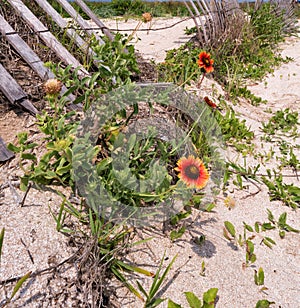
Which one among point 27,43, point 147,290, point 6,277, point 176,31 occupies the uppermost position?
point 27,43

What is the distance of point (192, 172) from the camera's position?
154 centimetres

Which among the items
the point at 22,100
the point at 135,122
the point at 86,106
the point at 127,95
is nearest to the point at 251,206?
the point at 135,122

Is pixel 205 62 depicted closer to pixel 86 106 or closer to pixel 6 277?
pixel 86 106

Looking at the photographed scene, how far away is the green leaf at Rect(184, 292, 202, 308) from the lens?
1.26 metres

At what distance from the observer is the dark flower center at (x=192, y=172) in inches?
60.1

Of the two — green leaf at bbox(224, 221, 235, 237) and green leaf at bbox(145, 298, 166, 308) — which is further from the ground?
green leaf at bbox(145, 298, 166, 308)

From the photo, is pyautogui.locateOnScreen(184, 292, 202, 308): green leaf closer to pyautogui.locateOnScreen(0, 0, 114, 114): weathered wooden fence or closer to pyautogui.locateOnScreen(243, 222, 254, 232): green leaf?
A: pyautogui.locateOnScreen(243, 222, 254, 232): green leaf

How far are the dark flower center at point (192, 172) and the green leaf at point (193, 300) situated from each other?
50 cm

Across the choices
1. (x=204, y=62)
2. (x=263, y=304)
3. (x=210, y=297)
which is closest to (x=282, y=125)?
(x=204, y=62)

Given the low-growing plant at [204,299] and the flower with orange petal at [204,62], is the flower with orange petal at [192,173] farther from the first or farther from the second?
the flower with orange petal at [204,62]

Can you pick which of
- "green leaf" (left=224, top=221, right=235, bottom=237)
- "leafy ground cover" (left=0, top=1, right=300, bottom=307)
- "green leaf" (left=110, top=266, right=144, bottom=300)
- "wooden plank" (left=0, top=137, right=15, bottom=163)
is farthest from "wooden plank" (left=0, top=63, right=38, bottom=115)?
"green leaf" (left=224, top=221, right=235, bottom=237)

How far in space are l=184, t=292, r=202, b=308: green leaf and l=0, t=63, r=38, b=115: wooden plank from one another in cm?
141

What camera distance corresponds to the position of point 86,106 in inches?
67.2

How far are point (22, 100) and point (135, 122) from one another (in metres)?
0.72
